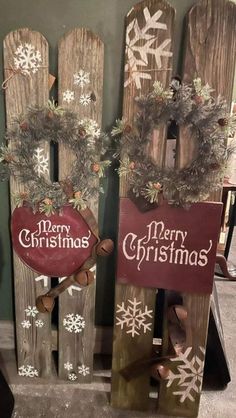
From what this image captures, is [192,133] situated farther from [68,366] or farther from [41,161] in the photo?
[68,366]

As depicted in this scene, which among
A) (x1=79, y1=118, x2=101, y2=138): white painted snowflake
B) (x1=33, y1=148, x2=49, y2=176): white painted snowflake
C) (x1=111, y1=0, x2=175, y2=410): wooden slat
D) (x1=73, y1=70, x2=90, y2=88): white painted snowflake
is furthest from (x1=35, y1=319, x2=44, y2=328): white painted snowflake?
(x1=73, y1=70, x2=90, y2=88): white painted snowflake

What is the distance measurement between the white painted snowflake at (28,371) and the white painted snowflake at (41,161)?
87cm

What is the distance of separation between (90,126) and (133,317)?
734 millimetres

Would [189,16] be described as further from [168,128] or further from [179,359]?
[179,359]

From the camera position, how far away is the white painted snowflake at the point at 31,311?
1.56 m

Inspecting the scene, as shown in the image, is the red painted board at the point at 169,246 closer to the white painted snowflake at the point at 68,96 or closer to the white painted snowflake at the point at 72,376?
the white painted snowflake at the point at 68,96

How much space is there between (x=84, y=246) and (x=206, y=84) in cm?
72

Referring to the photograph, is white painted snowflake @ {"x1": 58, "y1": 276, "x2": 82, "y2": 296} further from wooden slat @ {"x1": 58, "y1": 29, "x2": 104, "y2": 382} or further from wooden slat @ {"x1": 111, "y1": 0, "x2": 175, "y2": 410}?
wooden slat @ {"x1": 58, "y1": 29, "x2": 104, "y2": 382}

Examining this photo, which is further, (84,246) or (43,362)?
(43,362)

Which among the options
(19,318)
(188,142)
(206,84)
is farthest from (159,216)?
(19,318)

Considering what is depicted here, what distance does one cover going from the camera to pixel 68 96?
51.3 inches

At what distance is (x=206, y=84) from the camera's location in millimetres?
1213

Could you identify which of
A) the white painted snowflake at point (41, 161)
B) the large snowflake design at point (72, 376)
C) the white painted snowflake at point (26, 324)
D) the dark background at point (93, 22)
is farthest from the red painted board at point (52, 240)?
the large snowflake design at point (72, 376)

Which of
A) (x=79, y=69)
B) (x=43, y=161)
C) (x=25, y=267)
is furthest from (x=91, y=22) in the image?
(x=25, y=267)
